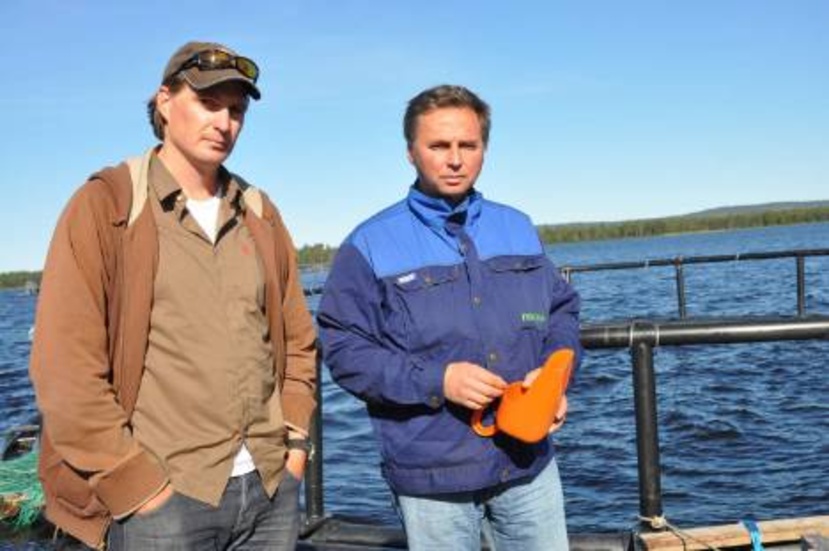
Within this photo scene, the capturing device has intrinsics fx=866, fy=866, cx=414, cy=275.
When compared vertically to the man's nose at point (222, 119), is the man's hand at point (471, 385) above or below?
below

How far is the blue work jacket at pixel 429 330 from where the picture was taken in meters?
2.56

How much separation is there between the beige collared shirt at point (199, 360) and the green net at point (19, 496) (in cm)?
421

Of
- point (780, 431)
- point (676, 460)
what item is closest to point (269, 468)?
point (676, 460)

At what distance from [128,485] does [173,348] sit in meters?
0.36

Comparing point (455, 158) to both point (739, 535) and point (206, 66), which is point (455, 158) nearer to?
point (206, 66)

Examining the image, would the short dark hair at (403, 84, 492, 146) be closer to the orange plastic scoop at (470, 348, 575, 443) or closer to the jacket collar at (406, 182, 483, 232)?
the jacket collar at (406, 182, 483, 232)

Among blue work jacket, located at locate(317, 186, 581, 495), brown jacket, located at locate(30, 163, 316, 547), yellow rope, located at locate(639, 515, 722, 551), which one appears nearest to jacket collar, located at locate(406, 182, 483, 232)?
blue work jacket, located at locate(317, 186, 581, 495)

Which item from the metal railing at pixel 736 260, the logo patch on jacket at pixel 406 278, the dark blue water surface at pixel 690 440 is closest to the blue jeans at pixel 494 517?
the logo patch on jacket at pixel 406 278

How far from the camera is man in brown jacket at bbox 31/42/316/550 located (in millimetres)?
2131

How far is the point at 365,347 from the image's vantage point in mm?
2592

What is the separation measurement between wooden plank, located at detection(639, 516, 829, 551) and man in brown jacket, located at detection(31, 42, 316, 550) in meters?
1.53

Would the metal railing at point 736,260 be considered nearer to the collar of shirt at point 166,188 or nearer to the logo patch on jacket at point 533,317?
the logo patch on jacket at point 533,317

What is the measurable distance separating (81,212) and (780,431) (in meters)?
8.88

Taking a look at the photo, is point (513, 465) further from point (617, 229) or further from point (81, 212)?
point (617, 229)
